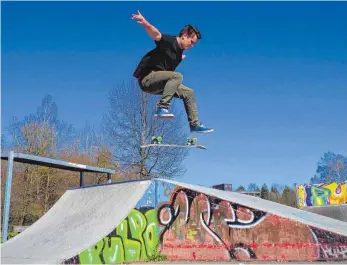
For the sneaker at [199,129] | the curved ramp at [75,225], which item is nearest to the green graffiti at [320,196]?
the curved ramp at [75,225]

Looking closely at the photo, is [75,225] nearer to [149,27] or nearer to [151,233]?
[151,233]

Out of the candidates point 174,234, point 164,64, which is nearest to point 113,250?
point 174,234

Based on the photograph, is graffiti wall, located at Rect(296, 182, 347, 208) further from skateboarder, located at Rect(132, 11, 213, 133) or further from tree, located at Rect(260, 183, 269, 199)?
tree, located at Rect(260, 183, 269, 199)

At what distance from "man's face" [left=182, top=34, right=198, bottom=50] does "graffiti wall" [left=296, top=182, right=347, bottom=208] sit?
21.7 m

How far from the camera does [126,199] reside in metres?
10.6

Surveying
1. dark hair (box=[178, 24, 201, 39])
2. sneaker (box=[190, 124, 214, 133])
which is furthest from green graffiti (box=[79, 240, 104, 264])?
dark hair (box=[178, 24, 201, 39])

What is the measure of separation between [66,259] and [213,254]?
12.8 ft

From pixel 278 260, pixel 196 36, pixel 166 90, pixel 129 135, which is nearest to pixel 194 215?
pixel 278 260

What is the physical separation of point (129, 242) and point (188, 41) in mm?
6079

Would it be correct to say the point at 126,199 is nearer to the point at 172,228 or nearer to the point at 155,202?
the point at 155,202

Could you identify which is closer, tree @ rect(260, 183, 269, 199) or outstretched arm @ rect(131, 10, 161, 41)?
outstretched arm @ rect(131, 10, 161, 41)

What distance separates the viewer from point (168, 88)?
6047 mm

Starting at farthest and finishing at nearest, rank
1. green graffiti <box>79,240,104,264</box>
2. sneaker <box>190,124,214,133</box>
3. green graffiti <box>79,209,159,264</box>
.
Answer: green graffiti <box>79,209,159,264</box>, green graffiti <box>79,240,104,264</box>, sneaker <box>190,124,214,133</box>

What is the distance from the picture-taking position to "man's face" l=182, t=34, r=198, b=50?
18.9ft
